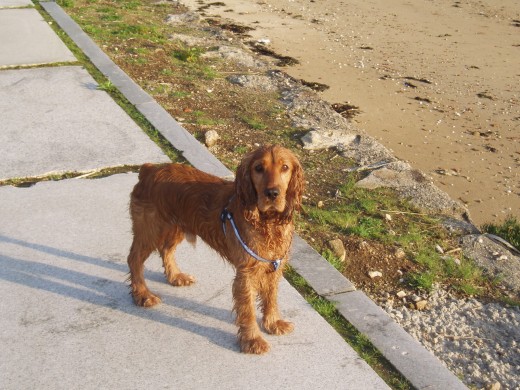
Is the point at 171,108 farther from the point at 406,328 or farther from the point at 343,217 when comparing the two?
the point at 406,328

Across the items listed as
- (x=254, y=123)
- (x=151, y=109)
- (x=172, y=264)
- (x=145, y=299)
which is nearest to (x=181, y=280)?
(x=172, y=264)

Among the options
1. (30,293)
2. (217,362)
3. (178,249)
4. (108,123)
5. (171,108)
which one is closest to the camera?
(217,362)

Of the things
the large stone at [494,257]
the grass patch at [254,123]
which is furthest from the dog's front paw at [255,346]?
the grass patch at [254,123]

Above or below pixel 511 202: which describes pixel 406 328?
above

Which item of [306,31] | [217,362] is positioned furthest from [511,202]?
[306,31]

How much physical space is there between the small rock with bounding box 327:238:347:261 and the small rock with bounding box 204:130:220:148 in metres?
2.06

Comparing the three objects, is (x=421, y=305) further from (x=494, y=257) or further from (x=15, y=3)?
(x=15, y=3)

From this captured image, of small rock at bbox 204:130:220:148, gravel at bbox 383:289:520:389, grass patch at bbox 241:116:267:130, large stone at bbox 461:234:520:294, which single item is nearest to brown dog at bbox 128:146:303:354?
gravel at bbox 383:289:520:389

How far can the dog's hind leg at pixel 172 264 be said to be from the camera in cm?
440

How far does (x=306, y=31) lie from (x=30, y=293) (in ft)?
31.2

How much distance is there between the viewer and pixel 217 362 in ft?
12.5

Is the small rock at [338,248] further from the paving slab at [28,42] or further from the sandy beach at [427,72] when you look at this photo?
the paving slab at [28,42]

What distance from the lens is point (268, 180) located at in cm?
355

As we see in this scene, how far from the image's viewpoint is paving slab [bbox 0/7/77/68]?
8.75m
